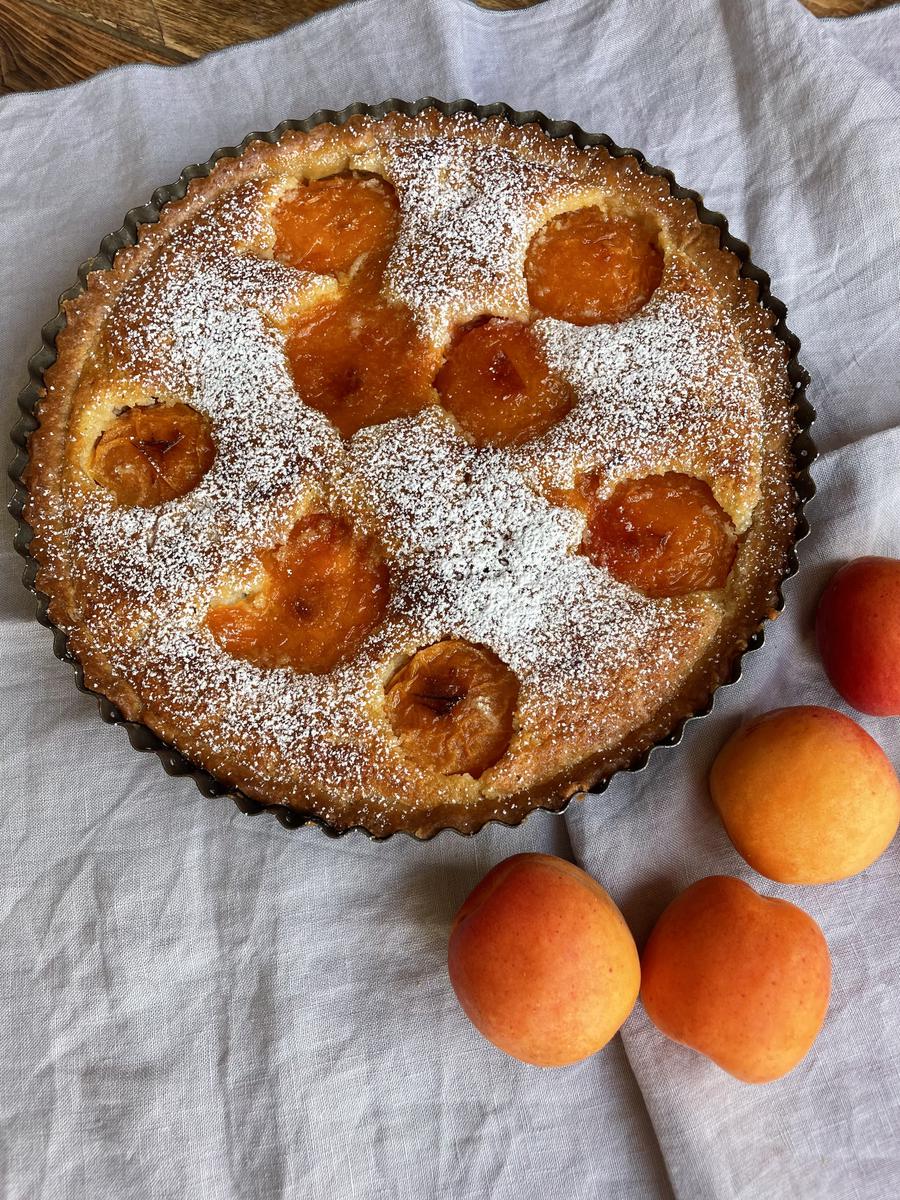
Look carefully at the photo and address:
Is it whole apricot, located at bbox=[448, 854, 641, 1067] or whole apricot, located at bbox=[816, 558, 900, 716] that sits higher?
whole apricot, located at bbox=[816, 558, 900, 716]

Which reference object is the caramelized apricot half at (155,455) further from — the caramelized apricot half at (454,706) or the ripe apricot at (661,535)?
the ripe apricot at (661,535)

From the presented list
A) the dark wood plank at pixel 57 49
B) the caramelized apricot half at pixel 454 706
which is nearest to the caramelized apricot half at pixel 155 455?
the caramelized apricot half at pixel 454 706

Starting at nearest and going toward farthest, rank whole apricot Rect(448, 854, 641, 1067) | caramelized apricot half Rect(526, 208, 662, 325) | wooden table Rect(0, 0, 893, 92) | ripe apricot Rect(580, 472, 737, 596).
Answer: whole apricot Rect(448, 854, 641, 1067) < ripe apricot Rect(580, 472, 737, 596) < caramelized apricot half Rect(526, 208, 662, 325) < wooden table Rect(0, 0, 893, 92)

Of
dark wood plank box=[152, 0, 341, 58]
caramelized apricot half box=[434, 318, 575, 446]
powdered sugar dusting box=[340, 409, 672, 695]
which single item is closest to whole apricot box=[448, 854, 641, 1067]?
powdered sugar dusting box=[340, 409, 672, 695]

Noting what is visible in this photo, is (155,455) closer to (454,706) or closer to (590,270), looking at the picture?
(454,706)

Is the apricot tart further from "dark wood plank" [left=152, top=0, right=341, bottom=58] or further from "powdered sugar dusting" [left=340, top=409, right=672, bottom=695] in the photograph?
"dark wood plank" [left=152, top=0, right=341, bottom=58]
